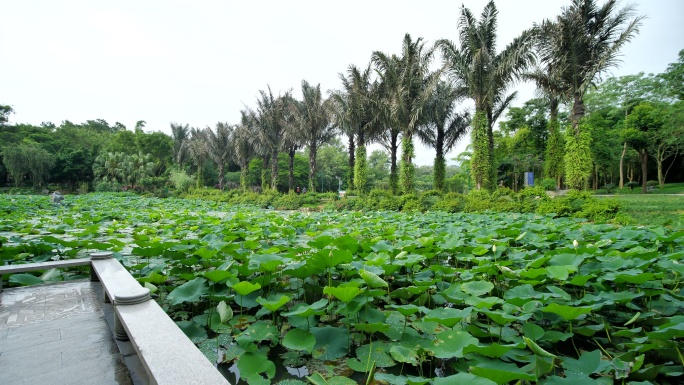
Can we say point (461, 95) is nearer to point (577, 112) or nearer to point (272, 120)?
point (577, 112)

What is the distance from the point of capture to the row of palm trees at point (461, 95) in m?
10.7

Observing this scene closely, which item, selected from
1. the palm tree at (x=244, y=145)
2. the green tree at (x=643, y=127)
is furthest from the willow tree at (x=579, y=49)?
the palm tree at (x=244, y=145)

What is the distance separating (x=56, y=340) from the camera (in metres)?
1.92

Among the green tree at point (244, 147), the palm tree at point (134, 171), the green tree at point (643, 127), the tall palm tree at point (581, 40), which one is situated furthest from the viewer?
the palm tree at point (134, 171)

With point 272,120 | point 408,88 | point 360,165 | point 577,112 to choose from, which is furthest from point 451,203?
point 272,120

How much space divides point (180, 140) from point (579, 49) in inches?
1556

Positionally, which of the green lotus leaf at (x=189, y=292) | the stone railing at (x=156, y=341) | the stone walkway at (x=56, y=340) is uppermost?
the stone railing at (x=156, y=341)

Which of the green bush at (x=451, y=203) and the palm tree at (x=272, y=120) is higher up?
the palm tree at (x=272, y=120)

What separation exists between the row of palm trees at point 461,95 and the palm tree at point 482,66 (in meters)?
0.04

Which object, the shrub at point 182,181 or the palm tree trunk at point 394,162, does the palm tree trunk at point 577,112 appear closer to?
the palm tree trunk at point 394,162

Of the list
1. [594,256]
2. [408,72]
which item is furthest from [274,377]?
[408,72]

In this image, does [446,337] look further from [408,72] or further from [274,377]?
[408,72]

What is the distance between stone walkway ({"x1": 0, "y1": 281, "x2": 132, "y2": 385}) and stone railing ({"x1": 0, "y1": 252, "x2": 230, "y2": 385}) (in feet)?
0.63

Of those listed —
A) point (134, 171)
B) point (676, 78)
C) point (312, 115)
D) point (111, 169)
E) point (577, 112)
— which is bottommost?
point (577, 112)
